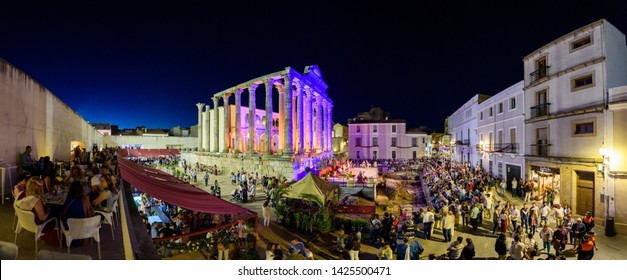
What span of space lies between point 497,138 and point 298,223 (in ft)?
58.8

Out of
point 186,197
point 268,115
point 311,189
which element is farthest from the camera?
point 268,115

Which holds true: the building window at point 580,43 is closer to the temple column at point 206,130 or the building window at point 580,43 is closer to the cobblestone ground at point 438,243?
the cobblestone ground at point 438,243

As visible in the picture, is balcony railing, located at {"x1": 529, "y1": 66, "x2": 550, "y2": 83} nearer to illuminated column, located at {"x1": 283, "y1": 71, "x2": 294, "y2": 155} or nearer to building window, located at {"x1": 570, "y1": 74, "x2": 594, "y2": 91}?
building window, located at {"x1": 570, "y1": 74, "x2": 594, "y2": 91}

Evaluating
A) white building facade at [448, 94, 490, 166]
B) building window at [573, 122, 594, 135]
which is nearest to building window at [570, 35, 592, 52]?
building window at [573, 122, 594, 135]

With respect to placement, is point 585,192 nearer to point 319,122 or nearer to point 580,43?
point 580,43

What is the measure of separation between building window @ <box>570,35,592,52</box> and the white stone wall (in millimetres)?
20488

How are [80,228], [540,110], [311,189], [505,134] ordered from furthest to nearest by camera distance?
[505,134]
[540,110]
[311,189]
[80,228]

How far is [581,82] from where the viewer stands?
12.3m

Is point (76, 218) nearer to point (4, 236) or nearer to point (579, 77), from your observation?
point (4, 236)

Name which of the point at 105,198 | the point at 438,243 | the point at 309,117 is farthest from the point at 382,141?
the point at 105,198

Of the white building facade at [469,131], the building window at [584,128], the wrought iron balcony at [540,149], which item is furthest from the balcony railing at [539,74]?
the white building facade at [469,131]

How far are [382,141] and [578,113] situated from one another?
104ft

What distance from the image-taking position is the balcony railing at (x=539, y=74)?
46.7 ft

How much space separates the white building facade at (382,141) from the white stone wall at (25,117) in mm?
37697
